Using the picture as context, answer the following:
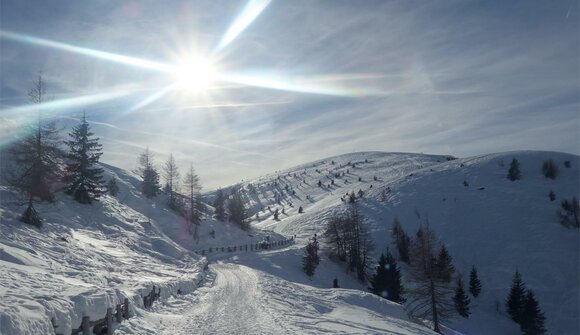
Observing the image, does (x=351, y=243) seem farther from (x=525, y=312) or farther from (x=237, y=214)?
(x=237, y=214)

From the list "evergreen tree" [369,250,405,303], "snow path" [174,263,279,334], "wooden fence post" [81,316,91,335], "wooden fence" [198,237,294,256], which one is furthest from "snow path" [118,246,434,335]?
"wooden fence" [198,237,294,256]

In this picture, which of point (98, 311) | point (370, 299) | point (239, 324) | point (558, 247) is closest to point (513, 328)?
point (558, 247)

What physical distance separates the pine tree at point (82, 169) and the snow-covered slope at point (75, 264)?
1.40 metres

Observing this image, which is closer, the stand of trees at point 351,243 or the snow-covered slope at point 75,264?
the snow-covered slope at point 75,264

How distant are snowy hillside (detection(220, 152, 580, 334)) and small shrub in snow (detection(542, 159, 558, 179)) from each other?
4.66ft

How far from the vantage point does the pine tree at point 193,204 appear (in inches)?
2295

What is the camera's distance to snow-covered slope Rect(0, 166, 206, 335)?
29.0 feet

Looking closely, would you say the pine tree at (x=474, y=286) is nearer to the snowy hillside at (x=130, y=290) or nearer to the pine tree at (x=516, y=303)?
the pine tree at (x=516, y=303)

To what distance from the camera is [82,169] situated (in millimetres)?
40469

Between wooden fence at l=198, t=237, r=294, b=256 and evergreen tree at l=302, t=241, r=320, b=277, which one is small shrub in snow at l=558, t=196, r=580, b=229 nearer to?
evergreen tree at l=302, t=241, r=320, b=277

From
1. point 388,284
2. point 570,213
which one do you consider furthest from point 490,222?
point 388,284

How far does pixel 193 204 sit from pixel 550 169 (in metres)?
91.1

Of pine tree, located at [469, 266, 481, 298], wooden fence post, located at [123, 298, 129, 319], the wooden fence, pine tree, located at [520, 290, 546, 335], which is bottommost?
pine tree, located at [520, 290, 546, 335]

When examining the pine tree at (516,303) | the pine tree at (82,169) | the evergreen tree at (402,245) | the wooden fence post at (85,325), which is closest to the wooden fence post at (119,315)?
the wooden fence post at (85,325)
